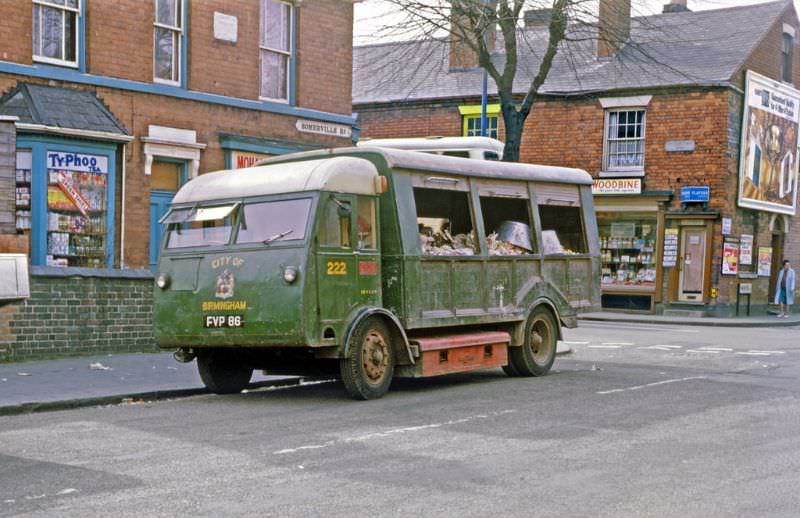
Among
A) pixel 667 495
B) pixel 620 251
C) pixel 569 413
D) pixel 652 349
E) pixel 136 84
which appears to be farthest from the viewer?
pixel 620 251

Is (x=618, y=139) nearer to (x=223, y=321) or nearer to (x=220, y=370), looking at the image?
(x=220, y=370)

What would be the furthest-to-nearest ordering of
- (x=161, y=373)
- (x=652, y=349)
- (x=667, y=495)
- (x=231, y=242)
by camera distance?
(x=652, y=349) < (x=161, y=373) < (x=231, y=242) < (x=667, y=495)

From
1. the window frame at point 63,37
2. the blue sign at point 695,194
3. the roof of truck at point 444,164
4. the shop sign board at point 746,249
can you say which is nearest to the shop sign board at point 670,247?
the blue sign at point 695,194

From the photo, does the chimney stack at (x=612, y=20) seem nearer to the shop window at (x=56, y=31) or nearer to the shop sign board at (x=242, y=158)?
the shop sign board at (x=242, y=158)

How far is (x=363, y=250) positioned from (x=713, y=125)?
2226 centimetres

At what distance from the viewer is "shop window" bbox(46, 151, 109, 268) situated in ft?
54.2

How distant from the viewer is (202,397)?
40.4 ft

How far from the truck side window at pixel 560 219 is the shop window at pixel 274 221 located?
4.26 m

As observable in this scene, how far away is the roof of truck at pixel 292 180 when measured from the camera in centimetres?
1155

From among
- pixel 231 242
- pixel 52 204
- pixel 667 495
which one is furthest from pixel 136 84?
pixel 667 495

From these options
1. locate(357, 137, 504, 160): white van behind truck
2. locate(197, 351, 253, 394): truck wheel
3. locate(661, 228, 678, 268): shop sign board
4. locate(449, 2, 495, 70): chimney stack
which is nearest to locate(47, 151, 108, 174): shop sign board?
locate(357, 137, 504, 160): white van behind truck

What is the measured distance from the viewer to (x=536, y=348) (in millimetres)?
14516

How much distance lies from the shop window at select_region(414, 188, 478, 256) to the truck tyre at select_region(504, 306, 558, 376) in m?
1.64

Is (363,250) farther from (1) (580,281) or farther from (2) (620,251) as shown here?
(2) (620,251)
